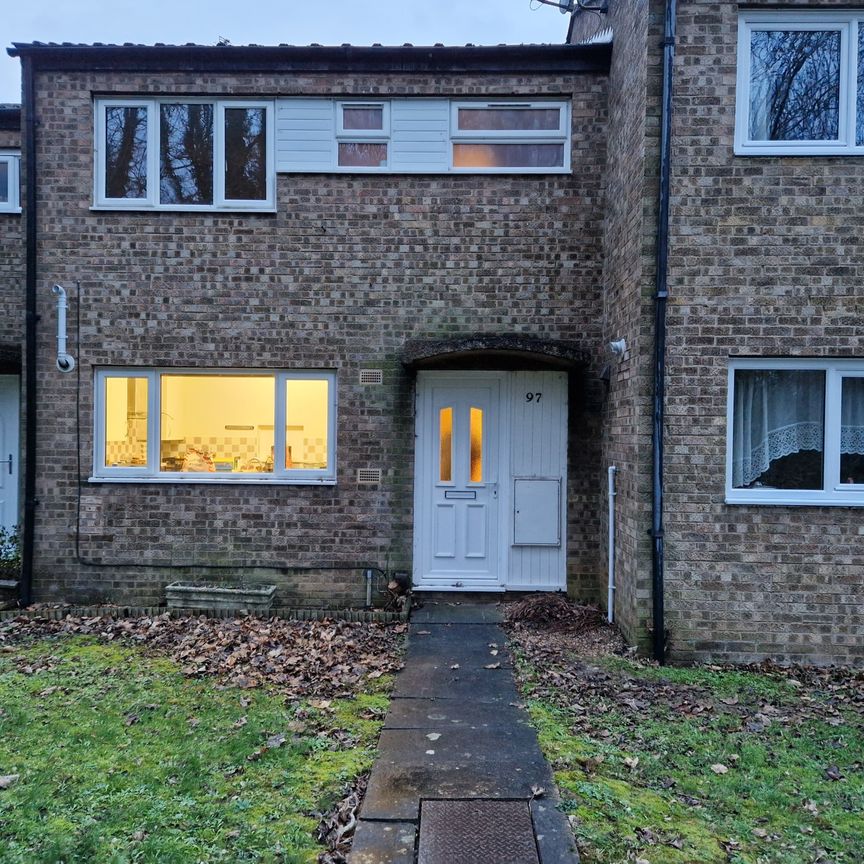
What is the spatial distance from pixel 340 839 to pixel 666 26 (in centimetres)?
676

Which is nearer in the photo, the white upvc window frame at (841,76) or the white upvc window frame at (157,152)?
the white upvc window frame at (841,76)

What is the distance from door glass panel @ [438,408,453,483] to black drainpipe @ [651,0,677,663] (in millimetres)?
2427

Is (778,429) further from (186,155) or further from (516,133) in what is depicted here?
(186,155)

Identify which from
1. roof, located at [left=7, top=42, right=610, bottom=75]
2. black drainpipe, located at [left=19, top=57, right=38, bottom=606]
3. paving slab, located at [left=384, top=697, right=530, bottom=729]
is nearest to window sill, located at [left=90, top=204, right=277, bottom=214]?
black drainpipe, located at [left=19, top=57, right=38, bottom=606]

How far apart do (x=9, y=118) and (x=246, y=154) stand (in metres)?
3.55

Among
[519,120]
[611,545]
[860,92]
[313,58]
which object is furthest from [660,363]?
[313,58]

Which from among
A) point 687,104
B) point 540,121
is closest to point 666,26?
point 687,104

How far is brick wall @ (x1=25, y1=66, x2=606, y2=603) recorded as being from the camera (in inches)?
300

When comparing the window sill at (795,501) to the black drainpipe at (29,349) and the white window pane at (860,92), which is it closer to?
the white window pane at (860,92)

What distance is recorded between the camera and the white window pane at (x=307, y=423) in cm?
776

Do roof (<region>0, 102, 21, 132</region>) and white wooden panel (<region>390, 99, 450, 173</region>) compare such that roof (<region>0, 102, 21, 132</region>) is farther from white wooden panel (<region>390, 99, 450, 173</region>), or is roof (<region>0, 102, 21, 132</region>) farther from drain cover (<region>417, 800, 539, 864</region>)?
drain cover (<region>417, 800, 539, 864</region>)

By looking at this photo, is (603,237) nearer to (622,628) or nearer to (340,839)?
(622,628)

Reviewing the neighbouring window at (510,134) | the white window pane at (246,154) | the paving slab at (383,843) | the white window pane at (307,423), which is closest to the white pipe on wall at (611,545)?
the white window pane at (307,423)

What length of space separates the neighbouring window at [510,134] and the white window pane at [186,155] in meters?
2.83
